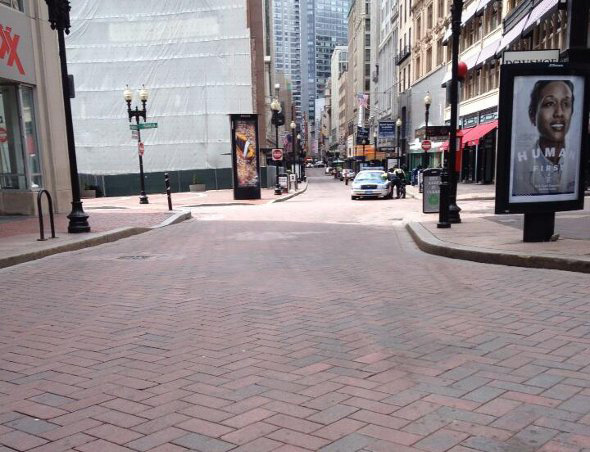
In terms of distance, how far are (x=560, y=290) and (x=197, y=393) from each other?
16.0 ft

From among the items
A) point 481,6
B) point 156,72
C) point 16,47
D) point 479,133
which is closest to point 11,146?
point 16,47

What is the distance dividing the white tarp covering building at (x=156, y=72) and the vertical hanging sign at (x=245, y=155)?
14197 millimetres

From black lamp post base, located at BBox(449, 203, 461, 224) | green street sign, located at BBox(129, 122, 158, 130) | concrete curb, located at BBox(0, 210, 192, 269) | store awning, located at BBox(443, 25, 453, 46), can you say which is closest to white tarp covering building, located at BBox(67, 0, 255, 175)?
store awning, located at BBox(443, 25, 453, 46)

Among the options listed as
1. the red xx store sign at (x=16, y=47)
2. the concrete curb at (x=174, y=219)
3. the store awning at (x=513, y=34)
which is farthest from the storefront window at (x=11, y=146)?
the store awning at (x=513, y=34)

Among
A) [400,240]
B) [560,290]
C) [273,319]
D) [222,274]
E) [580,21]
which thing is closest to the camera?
[273,319]

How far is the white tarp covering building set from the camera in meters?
41.5

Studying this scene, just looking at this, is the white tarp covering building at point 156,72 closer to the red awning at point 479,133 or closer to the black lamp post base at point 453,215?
the red awning at point 479,133

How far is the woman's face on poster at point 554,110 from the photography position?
8.96 meters

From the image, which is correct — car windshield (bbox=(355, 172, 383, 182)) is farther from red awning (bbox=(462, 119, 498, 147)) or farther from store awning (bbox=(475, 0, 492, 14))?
store awning (bbox=(475, 0, 492, 14))

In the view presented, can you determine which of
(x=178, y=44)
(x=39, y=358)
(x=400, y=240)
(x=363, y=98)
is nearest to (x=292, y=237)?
(x=400, y=240)

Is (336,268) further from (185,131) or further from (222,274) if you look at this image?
(185,131)

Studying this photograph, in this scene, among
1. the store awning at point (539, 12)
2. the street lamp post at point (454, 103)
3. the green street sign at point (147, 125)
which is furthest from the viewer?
the green street sign at point (147, 125)

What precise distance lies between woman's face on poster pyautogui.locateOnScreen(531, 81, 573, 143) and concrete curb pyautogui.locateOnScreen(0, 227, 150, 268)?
9054 millimetres

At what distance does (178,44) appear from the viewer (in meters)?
41.9
